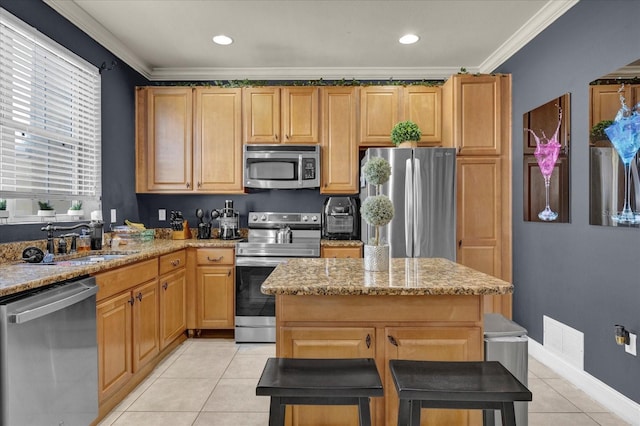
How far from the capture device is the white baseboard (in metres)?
2.16

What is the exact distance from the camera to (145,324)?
2730 millimetres

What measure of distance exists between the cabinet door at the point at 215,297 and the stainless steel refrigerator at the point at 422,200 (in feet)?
5.03

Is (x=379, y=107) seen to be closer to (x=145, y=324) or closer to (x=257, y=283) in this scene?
(x=257, y=283)

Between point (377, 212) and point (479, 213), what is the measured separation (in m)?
2.22

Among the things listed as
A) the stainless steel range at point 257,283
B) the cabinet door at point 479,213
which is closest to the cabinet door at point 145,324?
the stainless steel range at point 257,283

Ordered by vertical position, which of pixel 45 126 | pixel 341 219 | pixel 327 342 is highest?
pixel 45 126

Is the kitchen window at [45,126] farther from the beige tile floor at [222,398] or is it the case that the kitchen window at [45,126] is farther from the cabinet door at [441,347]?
the cabinet door at [441,347]

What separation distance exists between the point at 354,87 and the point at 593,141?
2.17 metres

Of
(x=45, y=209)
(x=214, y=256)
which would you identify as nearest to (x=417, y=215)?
(x=214, y=256)

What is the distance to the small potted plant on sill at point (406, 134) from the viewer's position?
3.55m

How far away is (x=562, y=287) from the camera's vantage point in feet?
9.16

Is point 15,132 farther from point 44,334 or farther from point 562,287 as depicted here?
point 562,287

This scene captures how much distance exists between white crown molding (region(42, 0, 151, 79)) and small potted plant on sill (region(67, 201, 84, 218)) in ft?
4.51

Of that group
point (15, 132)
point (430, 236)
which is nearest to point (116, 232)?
point (15, 132)
